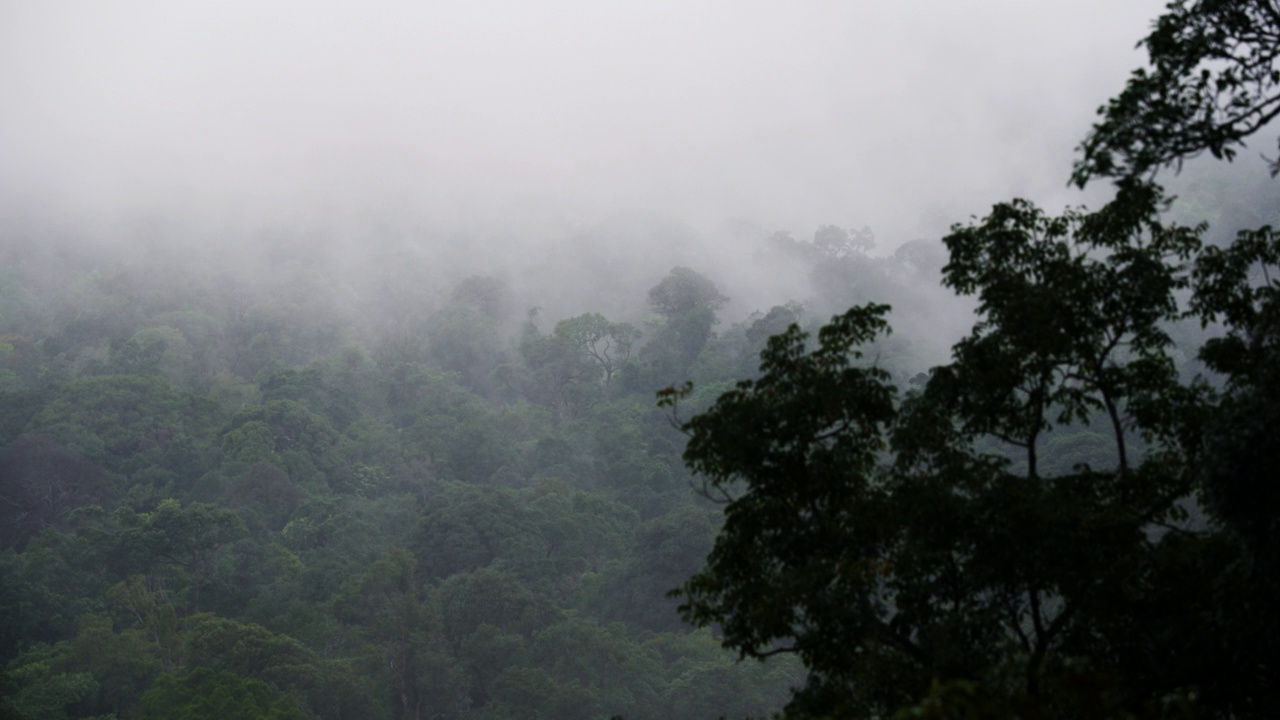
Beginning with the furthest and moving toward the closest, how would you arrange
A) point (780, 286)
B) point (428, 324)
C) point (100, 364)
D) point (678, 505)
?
1. point (780, 286)
2. point (428, 324)
3. point (100, 364)
4. point (678, 505)

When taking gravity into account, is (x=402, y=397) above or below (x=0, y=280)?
below

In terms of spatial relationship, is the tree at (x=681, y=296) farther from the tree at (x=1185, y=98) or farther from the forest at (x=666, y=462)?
the tree at (x=1185, y=98)

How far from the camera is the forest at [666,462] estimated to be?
346 inches

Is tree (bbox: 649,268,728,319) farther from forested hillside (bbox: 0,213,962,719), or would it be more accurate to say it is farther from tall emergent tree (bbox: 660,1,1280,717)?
tall emergent tree (bbox: 660,1,1280,717)

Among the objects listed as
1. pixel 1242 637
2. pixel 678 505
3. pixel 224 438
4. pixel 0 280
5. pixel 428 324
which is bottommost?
pixel 1242 637

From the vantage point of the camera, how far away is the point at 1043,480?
9.11 metres

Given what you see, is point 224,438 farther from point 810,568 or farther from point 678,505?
point 810,568

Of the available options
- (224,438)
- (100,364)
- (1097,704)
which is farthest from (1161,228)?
(100,364)

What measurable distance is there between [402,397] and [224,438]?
17.7m

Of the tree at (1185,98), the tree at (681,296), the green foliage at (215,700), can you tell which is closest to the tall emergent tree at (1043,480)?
the tree at (1185,98)

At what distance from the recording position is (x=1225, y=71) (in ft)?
29.4

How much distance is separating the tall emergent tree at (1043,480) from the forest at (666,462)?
36mm

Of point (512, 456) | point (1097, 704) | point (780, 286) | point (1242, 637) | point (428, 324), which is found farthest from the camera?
point (780, 286)

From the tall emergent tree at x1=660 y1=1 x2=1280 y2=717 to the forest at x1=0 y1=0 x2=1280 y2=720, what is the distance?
4 cm
